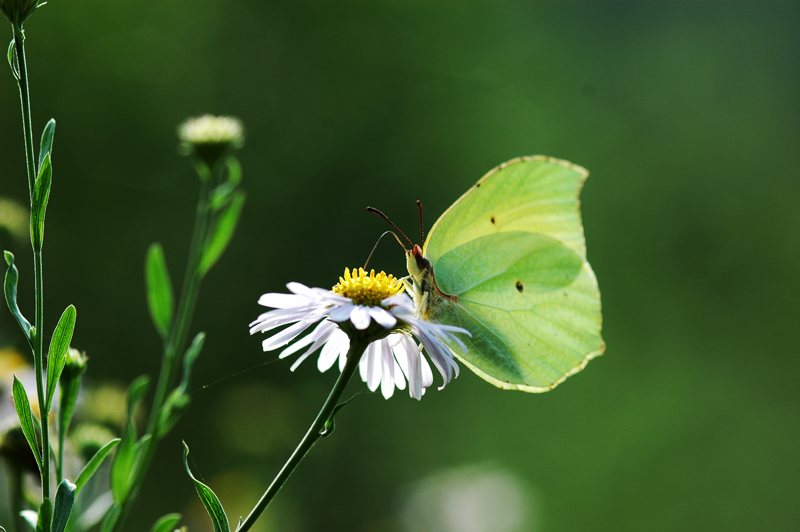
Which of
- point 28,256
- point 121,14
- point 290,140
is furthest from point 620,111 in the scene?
point 28,256

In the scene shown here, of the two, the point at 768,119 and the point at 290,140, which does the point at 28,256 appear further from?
the point at 768,119

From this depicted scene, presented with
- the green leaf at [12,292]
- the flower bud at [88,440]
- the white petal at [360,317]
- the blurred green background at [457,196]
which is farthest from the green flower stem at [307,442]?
the blurred green background at [457,196]

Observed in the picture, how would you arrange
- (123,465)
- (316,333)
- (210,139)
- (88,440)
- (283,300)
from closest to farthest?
(123,465)
(283,300)
(316,333)
(88,440)
(210,139)

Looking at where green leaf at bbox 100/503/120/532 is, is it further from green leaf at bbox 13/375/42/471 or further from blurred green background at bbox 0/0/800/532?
blurred green background at bbox 0/0/800/532

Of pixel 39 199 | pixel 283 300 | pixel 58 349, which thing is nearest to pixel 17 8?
pixel 39 199

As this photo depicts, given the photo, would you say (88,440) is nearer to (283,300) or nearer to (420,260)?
(283,300)

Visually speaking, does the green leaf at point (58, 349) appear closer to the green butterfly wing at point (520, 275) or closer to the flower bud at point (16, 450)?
the flower bud at point (16, 450)
